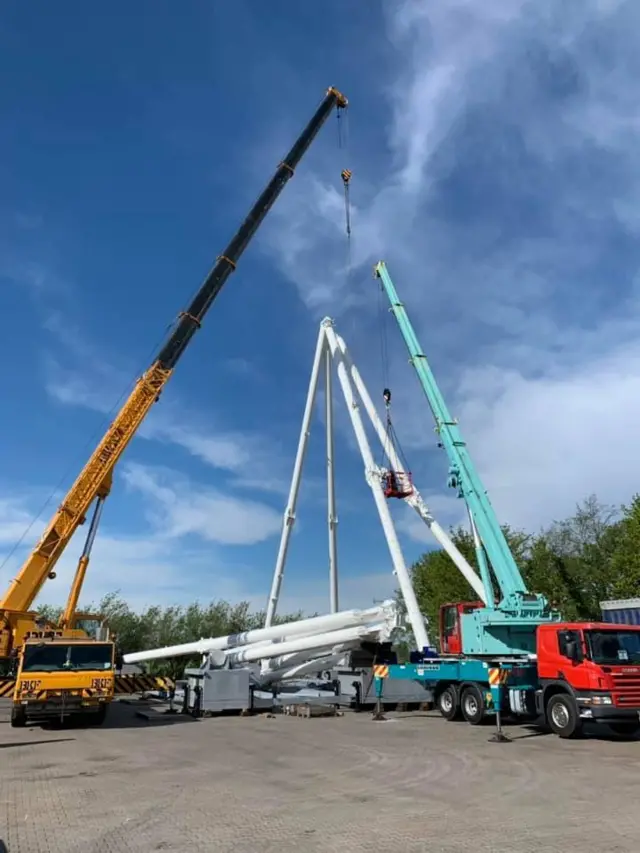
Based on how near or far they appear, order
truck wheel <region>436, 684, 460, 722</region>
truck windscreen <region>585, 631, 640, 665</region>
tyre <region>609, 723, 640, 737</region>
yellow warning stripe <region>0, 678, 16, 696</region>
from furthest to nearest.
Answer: yellow warning stripe <region>0, 678, 16, 696</region>, truck wheel <region>436, 684, 460, 722</region>, tyre <region>609, 723, 640, 737</region>, truck windscreen <region>585, 631, 640, 665</region>

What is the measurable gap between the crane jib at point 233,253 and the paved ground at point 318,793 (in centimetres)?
1291

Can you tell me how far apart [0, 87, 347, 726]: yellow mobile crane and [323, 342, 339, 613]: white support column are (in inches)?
273

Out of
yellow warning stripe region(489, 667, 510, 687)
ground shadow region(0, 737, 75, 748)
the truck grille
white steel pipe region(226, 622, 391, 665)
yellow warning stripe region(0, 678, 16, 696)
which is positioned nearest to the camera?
the truck grille

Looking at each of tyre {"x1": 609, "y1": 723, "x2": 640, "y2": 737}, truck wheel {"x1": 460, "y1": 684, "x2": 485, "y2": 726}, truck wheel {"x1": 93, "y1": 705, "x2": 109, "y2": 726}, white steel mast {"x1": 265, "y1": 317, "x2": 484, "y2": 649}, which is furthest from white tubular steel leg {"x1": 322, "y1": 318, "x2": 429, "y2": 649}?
truck wheel {"x1": 93, "y1": 705, "x2": 109, "y2": 726}

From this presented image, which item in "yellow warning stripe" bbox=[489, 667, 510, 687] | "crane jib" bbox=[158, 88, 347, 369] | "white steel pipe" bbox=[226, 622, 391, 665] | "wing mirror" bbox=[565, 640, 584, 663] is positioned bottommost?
"yellow warning stripe" bbox=[489, 667, 510, 687]

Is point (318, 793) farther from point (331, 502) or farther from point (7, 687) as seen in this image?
point (331, 502)

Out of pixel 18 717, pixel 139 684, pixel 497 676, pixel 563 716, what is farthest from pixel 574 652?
pixel 18 717

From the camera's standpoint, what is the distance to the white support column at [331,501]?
88.9 ft

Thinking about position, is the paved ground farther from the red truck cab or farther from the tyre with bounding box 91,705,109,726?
the tyre with bounding box 91,705,109,726

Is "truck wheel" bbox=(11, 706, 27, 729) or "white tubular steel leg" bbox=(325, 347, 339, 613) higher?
"white tubular steel leg" bbox=(325, 347, 339, 613)

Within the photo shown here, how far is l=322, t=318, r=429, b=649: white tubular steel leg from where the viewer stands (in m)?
21.7

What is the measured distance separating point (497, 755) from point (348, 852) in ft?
22.5

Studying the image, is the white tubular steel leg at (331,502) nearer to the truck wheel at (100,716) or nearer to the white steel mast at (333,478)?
the white steel mast at (333,478)

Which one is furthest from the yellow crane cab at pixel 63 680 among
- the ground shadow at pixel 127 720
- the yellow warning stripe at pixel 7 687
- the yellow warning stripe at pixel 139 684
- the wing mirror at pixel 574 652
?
the wing mirror at pixel 574 652
